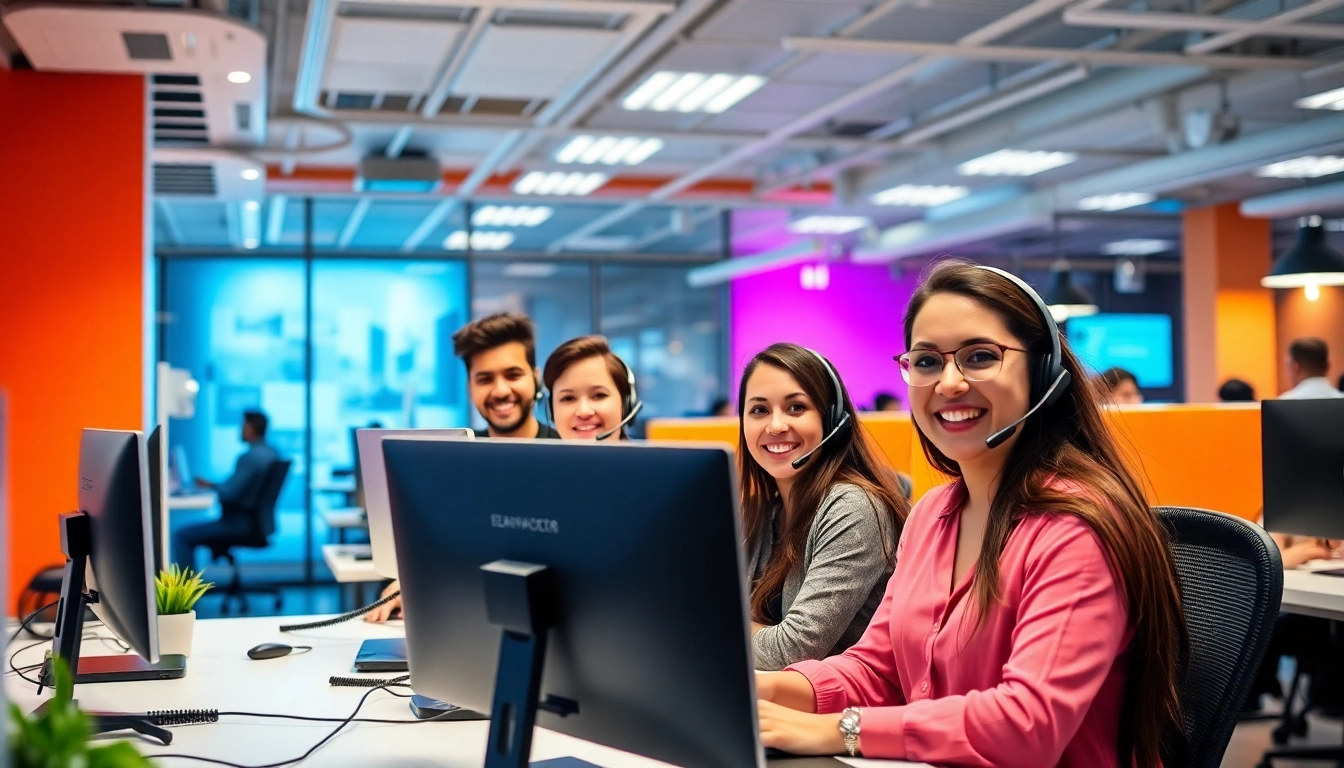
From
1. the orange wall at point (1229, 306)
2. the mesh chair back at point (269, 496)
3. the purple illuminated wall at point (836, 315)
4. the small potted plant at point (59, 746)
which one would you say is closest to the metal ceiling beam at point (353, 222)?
the mesh chair back at point (269, 496)

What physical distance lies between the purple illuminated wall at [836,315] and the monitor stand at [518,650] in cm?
1140

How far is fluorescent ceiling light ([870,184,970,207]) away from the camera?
9109 mm

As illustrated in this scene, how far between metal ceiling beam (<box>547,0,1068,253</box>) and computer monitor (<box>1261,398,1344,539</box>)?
209cm

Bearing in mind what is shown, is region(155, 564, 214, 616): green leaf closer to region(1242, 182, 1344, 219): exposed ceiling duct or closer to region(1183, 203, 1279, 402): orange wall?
region(1242, 182, 1344, 219): exposed ceiling duct

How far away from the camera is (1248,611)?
1603mm

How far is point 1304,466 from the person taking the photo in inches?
127

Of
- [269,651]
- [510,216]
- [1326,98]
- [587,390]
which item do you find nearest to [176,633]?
[269,651]

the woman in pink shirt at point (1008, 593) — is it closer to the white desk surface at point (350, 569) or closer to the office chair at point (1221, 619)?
the office chair at point (1221, 619)

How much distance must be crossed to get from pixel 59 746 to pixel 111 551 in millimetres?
979

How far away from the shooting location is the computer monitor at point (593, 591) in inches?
47.8

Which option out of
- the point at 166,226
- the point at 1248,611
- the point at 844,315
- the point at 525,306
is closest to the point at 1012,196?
the point at 844,315

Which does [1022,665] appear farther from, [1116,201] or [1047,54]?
[1116,201]

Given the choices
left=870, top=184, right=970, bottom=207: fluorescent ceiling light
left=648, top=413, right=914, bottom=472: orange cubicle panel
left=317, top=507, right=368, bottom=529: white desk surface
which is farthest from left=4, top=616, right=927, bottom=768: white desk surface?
left=870, top=184, right=970, bottom=207: fluorescent ceiling light

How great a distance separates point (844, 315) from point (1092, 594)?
1224 cm
